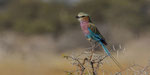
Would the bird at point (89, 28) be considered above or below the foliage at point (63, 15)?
above

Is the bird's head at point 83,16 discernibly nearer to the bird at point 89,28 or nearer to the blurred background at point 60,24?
the bird at point 89,28

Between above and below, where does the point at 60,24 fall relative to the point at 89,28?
below

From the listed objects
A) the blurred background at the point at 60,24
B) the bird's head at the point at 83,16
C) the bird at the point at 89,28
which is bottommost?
the blurred background at the point at 60,24

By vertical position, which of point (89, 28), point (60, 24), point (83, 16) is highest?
point (83, 16)

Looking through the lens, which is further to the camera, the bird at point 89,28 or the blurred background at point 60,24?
the blurred background at point 60,24

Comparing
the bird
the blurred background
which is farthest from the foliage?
the bird

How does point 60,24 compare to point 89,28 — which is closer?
point 89,28

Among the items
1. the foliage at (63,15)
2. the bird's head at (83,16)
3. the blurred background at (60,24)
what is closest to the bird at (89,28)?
the bird's head at (83,16)

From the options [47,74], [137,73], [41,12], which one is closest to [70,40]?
[41,12]

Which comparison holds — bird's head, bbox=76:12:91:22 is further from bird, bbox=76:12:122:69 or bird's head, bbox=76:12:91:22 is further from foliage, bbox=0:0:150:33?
foliage, bbox=0:0:150:33

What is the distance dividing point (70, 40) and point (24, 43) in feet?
9.42

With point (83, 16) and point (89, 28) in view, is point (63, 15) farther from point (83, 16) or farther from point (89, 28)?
point (83, 16)

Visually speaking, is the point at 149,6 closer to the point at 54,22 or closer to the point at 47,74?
the point at 54,22

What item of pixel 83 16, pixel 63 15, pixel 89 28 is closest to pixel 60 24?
pixel 63 15
